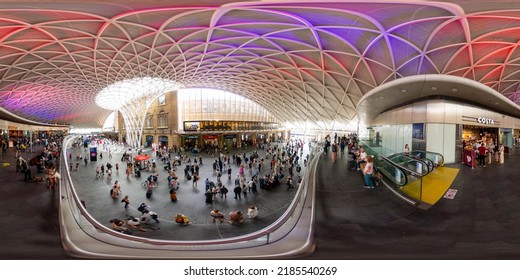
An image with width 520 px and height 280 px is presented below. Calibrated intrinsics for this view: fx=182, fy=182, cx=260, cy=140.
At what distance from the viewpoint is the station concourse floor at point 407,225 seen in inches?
58.2

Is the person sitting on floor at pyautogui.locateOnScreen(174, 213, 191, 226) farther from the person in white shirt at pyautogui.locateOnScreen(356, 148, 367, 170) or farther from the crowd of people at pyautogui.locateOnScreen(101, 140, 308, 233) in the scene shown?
the person in white shirt at pyautogui.locateOnScreen(356, 148, 367, 170)

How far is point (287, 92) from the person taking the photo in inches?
359

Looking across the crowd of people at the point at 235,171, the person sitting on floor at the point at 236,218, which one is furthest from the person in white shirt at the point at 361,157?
the person sitting on floor at the point at 236,218

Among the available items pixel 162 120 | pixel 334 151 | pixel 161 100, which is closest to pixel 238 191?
pixel 334 151

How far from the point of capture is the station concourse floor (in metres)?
1.48

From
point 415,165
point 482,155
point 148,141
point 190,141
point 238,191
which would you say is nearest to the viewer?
point 415,165

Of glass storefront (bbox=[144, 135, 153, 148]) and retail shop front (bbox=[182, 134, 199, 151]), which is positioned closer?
retail shop front (bbox=[182, 134, 199, 151])

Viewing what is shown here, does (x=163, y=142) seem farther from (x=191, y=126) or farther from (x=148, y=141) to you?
(x=148, y=141)

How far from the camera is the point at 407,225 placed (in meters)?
1.56

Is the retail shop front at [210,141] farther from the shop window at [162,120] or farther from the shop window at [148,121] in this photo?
the shop window at [148,121]

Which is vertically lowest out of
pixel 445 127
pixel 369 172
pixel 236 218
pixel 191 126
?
pixel 236 218

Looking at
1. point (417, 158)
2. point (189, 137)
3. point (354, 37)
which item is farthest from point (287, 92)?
point (417, 158)

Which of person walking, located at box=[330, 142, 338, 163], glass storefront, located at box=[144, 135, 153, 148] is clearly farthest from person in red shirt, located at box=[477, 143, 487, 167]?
glass storefront, located at box=[144, 135, 153, 148]
